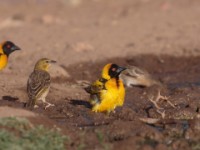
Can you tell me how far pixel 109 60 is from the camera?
1694 centimetres

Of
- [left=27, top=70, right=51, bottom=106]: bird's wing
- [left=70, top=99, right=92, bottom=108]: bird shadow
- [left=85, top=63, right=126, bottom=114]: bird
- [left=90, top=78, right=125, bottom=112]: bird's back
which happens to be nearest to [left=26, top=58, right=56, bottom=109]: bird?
[left=27, top=70, right=51, bottom=106]: bird's wing

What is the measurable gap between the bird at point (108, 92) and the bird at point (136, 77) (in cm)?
342

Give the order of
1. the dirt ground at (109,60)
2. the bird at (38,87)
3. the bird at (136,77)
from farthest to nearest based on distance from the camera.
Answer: the bird at (136,77)
the bird at (38,87)
the dirt ground at (109,60)

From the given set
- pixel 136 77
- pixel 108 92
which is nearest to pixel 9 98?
pixel 108 92

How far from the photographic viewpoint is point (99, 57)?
676 inches

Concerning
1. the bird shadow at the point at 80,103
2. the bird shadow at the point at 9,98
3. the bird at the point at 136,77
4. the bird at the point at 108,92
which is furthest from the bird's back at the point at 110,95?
the bird at the point at 136,77

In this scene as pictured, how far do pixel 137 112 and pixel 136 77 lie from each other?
346 centimetres

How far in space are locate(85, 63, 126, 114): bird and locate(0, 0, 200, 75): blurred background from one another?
13.3 feet

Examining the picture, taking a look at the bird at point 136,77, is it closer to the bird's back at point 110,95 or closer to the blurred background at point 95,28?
the blurred background at point 95,28

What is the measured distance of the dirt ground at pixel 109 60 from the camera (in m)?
9.58

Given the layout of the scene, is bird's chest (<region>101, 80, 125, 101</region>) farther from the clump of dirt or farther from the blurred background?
the blurred background

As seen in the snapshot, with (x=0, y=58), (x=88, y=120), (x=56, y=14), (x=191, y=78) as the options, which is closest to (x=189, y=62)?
(x=191, y=78)

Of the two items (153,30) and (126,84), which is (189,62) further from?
(153,30)

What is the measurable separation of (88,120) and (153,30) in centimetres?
1020
